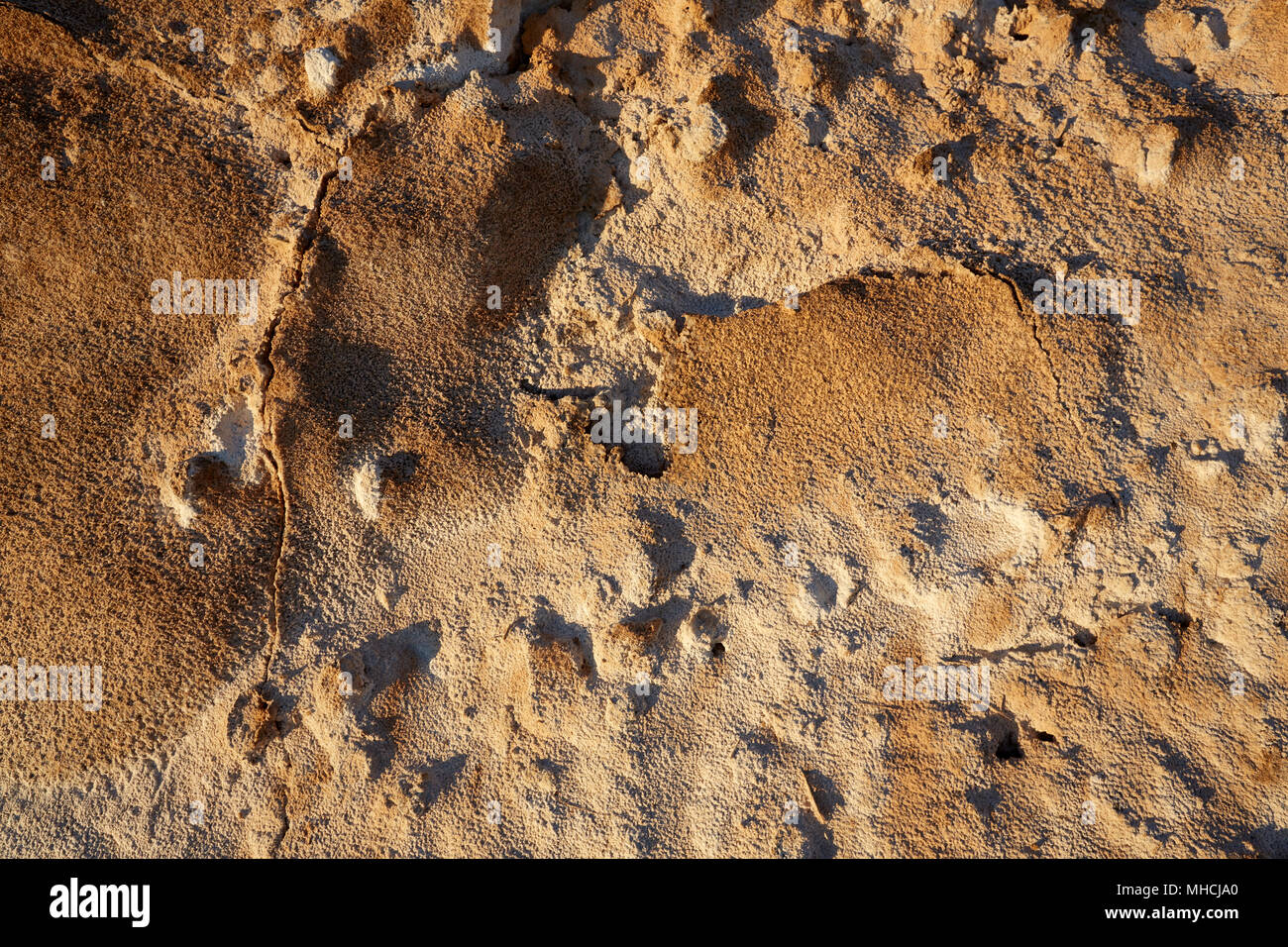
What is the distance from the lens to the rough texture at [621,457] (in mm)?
2967

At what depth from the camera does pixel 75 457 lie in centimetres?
302

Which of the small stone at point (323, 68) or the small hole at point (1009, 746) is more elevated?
the small stone at point (323, 68)

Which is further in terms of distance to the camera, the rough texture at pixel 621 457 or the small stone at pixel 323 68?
the small stone at pixel 323 68

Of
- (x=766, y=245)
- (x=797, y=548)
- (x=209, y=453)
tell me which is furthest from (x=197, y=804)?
(x=766, y=245)

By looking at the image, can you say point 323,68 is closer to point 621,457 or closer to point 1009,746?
point 621,457

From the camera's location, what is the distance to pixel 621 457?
304cm

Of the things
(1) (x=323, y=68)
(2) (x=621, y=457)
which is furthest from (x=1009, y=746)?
(1) (x=323, y=68)

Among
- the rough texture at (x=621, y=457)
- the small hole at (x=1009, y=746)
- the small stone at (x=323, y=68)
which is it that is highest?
the small stone at (x=323, y=68)

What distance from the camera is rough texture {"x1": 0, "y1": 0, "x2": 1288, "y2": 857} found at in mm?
2967

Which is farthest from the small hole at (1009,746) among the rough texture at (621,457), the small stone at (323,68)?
the small stone at (323,68)

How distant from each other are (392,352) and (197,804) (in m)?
1.87

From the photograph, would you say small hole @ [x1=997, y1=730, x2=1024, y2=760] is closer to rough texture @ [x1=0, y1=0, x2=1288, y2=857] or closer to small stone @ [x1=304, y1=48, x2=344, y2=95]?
rough texture @ [x1=0, y1=0, x2=1288, y2=857]

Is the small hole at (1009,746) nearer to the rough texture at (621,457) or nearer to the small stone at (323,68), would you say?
the rough texture at (621,457)

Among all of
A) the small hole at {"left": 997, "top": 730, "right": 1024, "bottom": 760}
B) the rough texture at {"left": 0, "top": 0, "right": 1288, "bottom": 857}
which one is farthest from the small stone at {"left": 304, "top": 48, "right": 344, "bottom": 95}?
the small hole at {"left": 997, "top": 730, "right": 1024, "bottom": 760}
